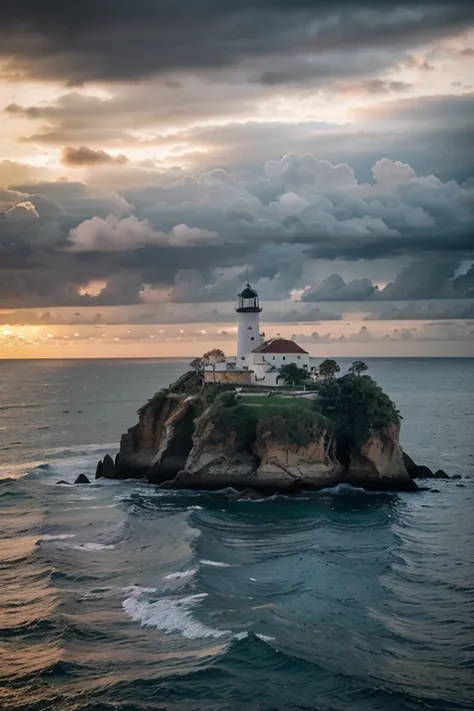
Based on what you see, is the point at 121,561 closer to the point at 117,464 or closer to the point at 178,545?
the point at 178,545

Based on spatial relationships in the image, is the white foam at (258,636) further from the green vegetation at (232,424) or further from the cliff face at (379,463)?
the cliff face at (379,463)

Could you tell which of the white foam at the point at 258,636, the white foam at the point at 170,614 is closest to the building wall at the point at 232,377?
the white foam at the point at 170,614

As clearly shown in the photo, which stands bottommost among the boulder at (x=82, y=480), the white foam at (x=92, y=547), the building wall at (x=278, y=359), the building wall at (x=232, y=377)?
the boulder at (x=82, y=480)

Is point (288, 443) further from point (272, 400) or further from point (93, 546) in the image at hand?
point (93, 546)

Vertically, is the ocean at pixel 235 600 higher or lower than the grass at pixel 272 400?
lower

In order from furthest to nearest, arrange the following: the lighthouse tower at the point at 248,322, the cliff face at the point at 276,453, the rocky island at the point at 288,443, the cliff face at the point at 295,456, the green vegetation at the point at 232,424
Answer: the lighthouse tower at the point at 248,322 < the green vegetation at the point at 232,424 < the rocky island at the point at 288,443 < the cliff face at the point at 276,453 < the cliff face at the point at 295,456

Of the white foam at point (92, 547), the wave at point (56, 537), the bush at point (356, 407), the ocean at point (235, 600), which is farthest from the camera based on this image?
the bush at point (356, 407)

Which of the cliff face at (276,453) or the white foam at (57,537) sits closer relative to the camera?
the white foam at (57,537)
